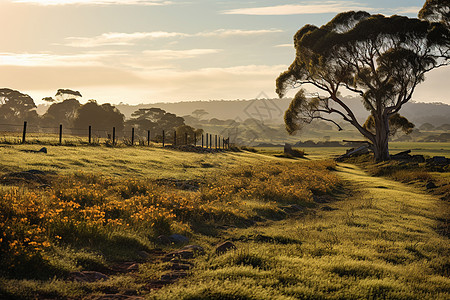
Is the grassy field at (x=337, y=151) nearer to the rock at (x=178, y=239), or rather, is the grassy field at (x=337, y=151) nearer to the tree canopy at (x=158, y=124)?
the tree canopy at (x=158, y=124)

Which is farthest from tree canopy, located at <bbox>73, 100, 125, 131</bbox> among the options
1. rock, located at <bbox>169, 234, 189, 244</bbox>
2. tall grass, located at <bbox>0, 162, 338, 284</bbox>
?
rock, located at <bbox>169, 234, 189, 244</bbox>

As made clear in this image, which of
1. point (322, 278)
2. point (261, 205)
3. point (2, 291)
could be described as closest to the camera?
point (2, 291)

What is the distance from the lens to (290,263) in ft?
26.2

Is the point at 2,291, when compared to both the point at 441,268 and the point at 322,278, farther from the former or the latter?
the point at 441,268

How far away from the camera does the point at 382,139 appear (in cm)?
4428

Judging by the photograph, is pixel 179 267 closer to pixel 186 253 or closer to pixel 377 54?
pixel 186 253

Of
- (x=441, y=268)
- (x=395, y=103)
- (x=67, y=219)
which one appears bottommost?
(x=441, y=268)

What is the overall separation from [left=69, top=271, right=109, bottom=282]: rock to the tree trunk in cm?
4191

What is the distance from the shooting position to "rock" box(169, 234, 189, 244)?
10.0 meters

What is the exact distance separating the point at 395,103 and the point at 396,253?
38.0 m

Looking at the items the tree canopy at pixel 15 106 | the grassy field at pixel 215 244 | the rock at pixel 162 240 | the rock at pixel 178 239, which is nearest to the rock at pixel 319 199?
the grassy field at pixel 215 244

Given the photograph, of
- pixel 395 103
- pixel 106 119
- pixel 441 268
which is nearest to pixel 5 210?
pixel 441 268

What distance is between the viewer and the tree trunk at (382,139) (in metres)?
44.0

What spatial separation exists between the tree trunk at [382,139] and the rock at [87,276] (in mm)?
41906
